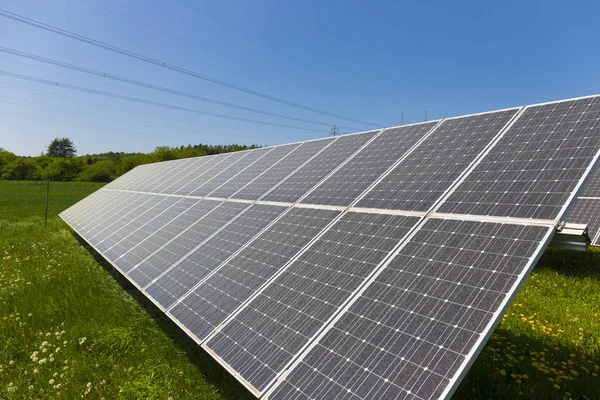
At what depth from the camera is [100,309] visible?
7.46 m

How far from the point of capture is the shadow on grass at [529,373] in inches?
179

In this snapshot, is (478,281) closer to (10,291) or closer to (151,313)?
(151,313)

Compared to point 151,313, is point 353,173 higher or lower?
higher

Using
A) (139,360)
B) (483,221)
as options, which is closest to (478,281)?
(483,221)

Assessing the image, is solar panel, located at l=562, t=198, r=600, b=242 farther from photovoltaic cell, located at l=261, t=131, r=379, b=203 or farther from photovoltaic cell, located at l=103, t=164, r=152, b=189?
photovoltaic cell, located at l=103, t=164, r=152, b=189

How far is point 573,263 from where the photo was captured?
11.2 m

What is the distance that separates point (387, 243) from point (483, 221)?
101 cm

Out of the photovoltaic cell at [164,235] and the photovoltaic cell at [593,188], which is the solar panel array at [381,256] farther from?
the photovoltaic cell at [593,188]

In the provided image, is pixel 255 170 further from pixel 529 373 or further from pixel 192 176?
pixel 529 373

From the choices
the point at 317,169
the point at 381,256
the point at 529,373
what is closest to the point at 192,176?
the point at 317,169

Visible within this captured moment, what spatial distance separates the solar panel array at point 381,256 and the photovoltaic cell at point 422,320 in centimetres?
1

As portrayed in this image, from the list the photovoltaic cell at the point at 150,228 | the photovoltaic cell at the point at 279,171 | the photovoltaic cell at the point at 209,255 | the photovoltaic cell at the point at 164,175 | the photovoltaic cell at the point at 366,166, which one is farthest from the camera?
the photovoltaic cell at the point at 164,175

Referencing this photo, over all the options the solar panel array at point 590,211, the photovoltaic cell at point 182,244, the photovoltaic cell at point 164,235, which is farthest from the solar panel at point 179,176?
the solar panel array at point 590,211

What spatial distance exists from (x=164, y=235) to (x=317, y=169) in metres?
3.58
